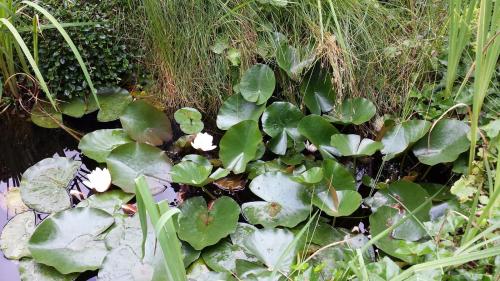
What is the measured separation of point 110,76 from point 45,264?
970 mm

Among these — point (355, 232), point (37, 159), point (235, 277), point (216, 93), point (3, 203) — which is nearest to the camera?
point (235, 277)

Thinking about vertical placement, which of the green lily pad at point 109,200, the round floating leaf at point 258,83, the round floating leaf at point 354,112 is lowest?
the green lily pad at point 109,200

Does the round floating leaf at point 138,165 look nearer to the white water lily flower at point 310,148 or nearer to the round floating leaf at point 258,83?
the round floating leaf at point 258,83

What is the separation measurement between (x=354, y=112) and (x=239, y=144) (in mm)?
507

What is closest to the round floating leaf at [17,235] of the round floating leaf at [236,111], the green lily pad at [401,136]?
the round floating leaf at [236,111]

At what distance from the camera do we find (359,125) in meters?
2.05

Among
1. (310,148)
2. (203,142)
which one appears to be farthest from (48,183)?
(310,148)

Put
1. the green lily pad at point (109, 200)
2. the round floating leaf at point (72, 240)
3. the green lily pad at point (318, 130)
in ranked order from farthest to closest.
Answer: the green lily pad at point (318, 130), the green lily pad at point (109, 200), the round floating leaf at point (72, 240)

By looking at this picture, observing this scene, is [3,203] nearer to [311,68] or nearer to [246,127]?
[246,127]

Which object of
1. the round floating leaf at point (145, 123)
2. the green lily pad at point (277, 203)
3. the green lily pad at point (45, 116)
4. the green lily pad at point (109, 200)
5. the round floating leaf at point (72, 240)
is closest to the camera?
the round floating leaf at point (72, 240)

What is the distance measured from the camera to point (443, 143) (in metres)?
1.77

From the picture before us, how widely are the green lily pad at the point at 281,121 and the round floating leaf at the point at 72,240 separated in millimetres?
712

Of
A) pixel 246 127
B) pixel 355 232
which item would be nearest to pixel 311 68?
pixel 246 127

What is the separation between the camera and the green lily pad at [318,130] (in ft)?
6.02
